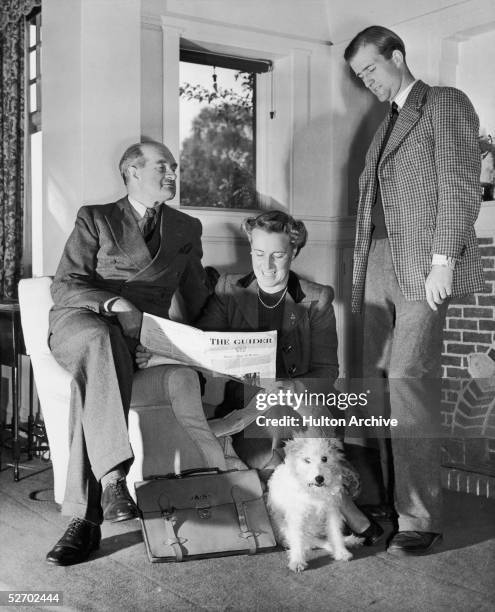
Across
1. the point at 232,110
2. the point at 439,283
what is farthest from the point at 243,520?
the point at 232,110

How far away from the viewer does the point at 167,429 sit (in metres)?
2.68

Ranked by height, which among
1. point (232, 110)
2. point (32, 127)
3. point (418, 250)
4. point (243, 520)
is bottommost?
point (243, 520)

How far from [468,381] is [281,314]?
1256 mm

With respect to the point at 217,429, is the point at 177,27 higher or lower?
higher

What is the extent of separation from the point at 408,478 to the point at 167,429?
0.85 m

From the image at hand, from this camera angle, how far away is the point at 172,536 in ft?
7.85

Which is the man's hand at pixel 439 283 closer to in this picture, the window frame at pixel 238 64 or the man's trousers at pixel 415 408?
the man's trousers at pixel 415 408

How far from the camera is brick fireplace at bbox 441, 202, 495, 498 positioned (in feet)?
11.4

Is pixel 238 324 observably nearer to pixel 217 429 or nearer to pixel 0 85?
pixel 217 429

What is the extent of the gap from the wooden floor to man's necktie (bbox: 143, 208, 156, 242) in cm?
116

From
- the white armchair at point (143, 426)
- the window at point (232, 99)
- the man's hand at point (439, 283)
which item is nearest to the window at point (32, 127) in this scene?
the window at point (232, 99)

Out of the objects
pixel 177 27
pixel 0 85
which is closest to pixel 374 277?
pixel 177 27

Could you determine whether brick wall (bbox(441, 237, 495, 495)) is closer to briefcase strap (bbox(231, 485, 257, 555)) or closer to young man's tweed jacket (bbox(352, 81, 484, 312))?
young man's tweed jacket (bbox(352, 81, 484, 312))

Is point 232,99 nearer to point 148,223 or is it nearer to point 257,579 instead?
point 148,223
